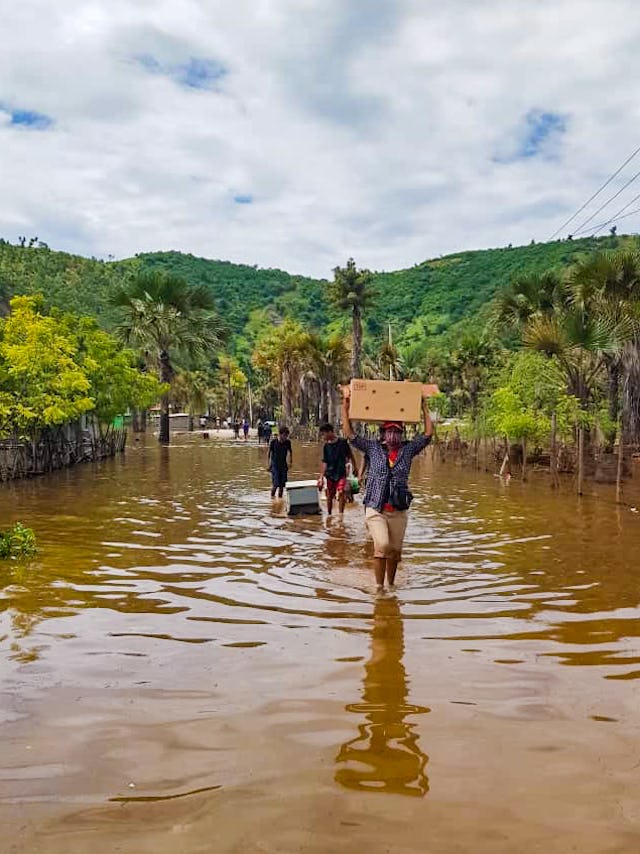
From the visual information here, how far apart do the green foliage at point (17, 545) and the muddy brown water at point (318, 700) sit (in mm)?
346

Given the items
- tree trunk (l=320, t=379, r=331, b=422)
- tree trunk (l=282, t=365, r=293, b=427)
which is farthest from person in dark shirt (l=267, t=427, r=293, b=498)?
tree trunk (l=282, t=365, r=293, b=427)

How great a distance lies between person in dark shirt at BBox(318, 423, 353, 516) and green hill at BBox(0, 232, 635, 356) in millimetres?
50248

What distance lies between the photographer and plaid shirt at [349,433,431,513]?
765cm

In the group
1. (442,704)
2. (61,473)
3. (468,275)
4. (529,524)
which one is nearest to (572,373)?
(529,524)

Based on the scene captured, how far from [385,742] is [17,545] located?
696 centimetres

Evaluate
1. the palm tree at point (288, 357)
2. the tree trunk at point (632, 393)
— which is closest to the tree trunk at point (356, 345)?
the palm tree at point (288, 357)

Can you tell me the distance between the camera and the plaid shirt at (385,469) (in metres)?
7.65

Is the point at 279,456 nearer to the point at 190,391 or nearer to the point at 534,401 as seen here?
the point at 534,401

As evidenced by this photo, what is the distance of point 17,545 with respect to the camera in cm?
976

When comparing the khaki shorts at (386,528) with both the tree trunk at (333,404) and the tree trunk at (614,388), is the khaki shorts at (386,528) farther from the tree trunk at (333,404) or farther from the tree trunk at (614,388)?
the tree trunk at (333,404)

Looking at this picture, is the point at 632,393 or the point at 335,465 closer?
the point at 335,465

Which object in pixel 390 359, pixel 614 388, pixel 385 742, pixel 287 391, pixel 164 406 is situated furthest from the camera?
pixel 287 391

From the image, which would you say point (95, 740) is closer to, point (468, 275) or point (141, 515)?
point (141, 515)

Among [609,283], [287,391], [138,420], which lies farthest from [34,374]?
[138,420]
